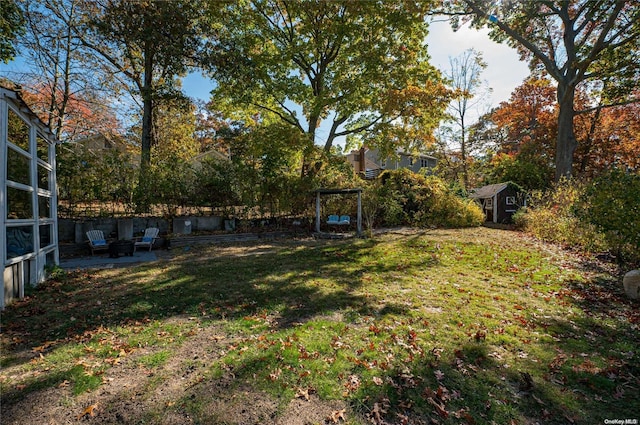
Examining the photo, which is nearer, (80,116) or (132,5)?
(132,5)

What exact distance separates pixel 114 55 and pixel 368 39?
39.1ft

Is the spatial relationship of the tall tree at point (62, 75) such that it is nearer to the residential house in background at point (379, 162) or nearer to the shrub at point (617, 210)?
the shrub at point (617, 210)

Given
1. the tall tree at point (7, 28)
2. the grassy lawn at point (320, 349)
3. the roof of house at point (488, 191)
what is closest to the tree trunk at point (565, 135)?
the roof of house at point (488, 191)

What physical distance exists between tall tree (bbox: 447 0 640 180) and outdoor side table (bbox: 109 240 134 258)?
18.8m

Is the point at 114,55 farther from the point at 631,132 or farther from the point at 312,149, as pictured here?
the point at 631,132

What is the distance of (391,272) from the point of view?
688 cm

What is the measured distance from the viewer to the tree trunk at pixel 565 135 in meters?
15.7

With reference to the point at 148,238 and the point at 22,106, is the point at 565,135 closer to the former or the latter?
the point at 148,238

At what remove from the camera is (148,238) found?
9.27m

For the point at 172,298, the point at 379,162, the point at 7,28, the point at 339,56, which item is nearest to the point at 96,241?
the point at 172,298

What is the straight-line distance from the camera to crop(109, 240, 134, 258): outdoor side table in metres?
8.16

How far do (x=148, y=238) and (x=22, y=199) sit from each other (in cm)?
421

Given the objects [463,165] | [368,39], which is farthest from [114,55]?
[463,165]

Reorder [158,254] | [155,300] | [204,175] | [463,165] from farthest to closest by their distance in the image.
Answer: [463,165], [204,175], [158,254], [155,300]
